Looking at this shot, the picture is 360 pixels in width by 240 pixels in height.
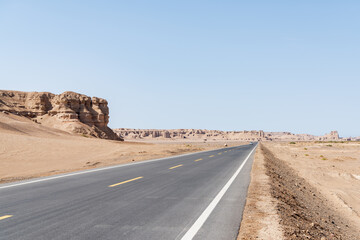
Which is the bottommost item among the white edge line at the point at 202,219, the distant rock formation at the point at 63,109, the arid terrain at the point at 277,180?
the arid terrain at the point at 277,180

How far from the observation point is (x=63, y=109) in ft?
263

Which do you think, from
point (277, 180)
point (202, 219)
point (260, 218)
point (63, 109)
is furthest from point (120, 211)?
point (63, 109)

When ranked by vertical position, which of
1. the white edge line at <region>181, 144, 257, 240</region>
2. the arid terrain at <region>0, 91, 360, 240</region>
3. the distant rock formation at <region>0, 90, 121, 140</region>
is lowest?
the arid terrain at <region>0, 91, 360, 240</region>

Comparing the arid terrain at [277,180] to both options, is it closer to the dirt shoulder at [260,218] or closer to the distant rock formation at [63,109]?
the dirt shoulder at [260,218]

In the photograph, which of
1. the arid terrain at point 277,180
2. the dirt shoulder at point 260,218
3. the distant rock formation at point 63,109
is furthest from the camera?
the distant rock formation at point 63,109

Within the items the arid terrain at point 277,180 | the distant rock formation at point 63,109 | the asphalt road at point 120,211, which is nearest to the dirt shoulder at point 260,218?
the arid terrain at point 277,180

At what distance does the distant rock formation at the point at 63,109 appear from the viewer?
256 ft

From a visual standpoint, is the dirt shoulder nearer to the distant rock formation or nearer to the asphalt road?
the asphalt road

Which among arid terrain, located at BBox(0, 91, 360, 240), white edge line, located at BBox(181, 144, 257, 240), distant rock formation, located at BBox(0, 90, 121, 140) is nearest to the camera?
white edge line, located at BBox(181, 144, 257, 240)

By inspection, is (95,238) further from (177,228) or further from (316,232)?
(316,232)

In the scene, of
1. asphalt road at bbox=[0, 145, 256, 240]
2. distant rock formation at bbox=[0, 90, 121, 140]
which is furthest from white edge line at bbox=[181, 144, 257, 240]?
distant rock formation at bbox=[0, 90, 121, 140]

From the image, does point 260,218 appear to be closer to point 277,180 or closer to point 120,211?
point 120,211

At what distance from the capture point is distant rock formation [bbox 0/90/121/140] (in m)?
78.0

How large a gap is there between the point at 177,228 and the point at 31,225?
273 cm
